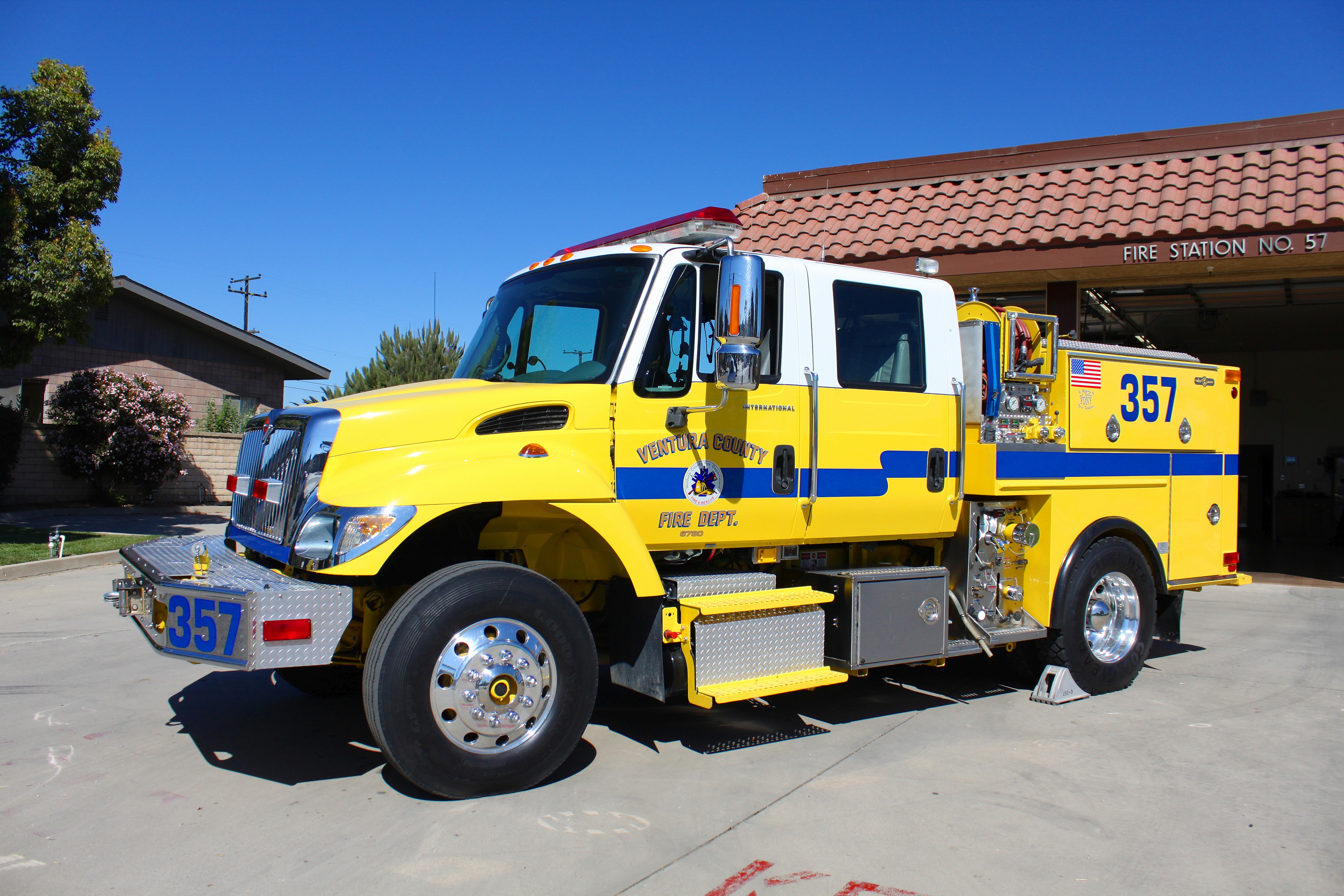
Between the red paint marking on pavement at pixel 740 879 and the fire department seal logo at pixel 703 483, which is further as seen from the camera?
the fire department seal logo at pixel 703 483

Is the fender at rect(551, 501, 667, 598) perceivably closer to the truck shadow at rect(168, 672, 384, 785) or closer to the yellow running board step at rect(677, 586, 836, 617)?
the yellow running board step at rect(677, 586, 836, 617)

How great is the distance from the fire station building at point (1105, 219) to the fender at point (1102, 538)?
2.48 meters

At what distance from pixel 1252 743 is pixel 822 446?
304cm

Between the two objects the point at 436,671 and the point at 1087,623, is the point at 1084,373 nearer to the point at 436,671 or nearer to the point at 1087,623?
the point at 1087,623

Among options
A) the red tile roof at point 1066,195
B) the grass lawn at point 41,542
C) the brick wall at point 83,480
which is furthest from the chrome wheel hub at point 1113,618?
the brick wall at point 83,480

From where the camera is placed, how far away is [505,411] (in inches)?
178

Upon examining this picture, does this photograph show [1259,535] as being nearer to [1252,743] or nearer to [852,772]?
[1252,743]

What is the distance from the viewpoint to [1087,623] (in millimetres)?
6594

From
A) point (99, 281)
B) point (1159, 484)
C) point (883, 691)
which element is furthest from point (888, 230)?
point (99, 281)

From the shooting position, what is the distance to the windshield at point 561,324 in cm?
490

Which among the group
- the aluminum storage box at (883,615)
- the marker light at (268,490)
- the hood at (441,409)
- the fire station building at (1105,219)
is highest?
the fire station building at (1105,219)

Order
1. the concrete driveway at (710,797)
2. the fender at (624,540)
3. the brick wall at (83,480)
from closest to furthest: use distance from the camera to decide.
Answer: the concrete driveway at (710,797), the fender at (624,540), the brick wall at (83,480)

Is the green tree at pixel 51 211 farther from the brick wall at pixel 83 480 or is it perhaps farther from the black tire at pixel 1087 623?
the black tire at pixel 1087 623

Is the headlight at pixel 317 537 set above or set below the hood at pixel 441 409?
below
